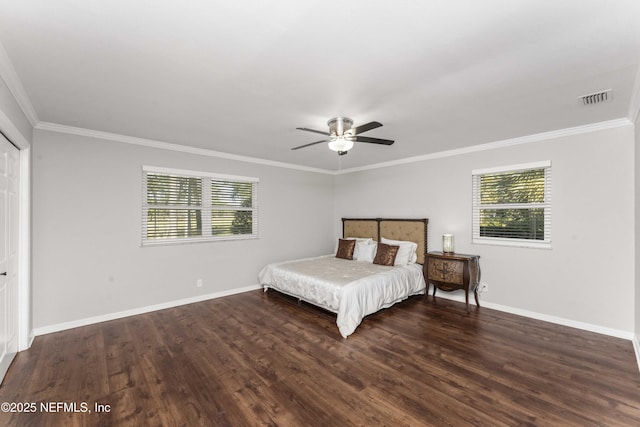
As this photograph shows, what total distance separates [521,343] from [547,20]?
3053 millimetres

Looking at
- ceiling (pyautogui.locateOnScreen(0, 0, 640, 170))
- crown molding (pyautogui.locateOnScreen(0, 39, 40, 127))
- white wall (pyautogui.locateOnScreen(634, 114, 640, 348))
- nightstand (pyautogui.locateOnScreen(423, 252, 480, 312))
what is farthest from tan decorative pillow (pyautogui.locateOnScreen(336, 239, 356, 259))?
crown molding (pyautogui.locateOnScreen(0, 39, 40, 127))

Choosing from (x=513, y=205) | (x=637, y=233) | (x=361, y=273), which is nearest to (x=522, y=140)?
(x=513, y=205)

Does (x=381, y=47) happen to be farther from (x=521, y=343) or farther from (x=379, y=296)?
(x=521, y=343)

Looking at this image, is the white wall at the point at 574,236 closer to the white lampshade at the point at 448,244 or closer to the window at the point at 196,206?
the white lampshade at the point at 448,244

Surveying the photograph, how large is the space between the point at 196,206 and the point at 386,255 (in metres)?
3.33

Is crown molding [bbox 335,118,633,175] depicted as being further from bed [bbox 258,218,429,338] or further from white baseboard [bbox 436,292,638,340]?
white baseboard [bbox 436,292,638,340]

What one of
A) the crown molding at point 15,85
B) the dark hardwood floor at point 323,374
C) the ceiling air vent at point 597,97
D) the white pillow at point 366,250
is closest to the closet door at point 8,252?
the dark hardwood floor at point 323,374

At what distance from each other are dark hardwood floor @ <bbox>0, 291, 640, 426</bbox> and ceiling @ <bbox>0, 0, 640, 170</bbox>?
8.16 ft

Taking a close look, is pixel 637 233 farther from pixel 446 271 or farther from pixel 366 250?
pixel 366 250

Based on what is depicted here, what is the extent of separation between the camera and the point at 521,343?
3.02 m

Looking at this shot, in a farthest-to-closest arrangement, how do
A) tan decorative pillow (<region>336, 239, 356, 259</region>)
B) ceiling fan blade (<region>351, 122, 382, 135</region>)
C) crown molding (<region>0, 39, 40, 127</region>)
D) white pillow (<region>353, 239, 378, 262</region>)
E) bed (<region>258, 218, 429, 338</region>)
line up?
tan decorative pillow (<region>336, 239, 356, 259</region>)
white pillow (<region>353, 239, 378, 262</region>)
bed (<region>258, 218, 429, 338</region>)
ceiling fan blade (<region>351, 122, 382, 135</region>)
crown molding (<region>0, 39, 40, 127</region>)

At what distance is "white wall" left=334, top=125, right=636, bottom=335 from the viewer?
10.5 ft

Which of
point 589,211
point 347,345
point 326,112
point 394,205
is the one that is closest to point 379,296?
point 347,345

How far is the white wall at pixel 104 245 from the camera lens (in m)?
3.30
